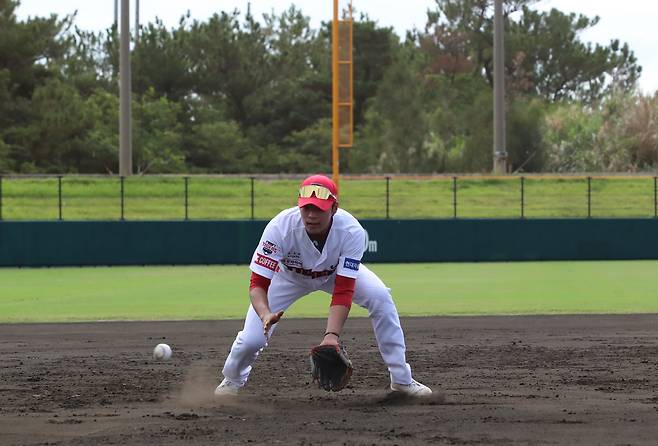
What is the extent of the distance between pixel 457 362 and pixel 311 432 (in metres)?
3.79

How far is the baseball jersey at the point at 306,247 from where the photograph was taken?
7.73 m

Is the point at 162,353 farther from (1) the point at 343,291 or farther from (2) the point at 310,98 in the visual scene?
(2) the point at 310,98

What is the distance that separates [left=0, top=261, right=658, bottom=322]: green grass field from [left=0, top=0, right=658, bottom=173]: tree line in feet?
67.1

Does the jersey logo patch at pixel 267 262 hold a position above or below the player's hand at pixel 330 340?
above

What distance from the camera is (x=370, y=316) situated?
8.14m

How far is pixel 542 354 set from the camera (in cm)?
1096

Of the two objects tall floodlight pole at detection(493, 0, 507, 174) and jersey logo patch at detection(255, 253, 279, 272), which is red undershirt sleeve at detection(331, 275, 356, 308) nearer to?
jersey logo patch at detection(255, 253, 279, 272)

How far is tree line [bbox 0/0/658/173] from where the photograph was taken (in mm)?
47562

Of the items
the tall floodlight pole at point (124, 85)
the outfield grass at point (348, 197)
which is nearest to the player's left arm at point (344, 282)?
the outfield grass at point (348, 197)

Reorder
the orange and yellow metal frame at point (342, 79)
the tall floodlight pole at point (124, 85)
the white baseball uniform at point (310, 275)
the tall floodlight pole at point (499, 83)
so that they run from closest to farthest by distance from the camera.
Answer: the white baseball uniform at point (310, 275) < the orange and yellow metal frame at point (342, 79) < the tall floodlight pole at point (124, 85) < the tall floodlight pole at point (499, 83)

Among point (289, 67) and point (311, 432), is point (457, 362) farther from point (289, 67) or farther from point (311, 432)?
point (289, 67)

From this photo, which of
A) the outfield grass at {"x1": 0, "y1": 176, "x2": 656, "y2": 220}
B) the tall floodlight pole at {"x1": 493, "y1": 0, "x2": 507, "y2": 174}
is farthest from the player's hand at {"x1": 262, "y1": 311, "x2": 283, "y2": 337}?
the tall floodlight pole at {"x1": 493, "y1": 0, "x2": 507, "y2": 174}

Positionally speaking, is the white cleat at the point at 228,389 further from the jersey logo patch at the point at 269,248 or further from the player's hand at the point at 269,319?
the jersey logo patch at the point at 269,248

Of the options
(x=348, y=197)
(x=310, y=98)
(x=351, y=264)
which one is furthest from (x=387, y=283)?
(x=310, y=98)
